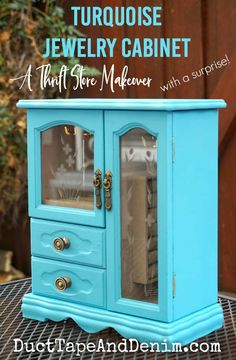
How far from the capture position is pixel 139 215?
5.62ft

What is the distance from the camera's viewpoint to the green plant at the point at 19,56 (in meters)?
2.95

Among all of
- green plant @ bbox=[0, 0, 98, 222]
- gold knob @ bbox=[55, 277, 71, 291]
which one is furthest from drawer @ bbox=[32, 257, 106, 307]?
green plant @ bbox=[0, 0, 98, 222]

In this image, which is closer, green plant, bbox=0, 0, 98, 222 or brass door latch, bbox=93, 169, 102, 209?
brass door latch, bbox=93, 169, 102, 209

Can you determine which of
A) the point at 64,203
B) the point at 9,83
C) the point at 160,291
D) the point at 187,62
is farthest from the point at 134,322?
the point at 9,83

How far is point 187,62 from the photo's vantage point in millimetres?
2502

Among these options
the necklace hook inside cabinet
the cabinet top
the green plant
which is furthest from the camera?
the green plant

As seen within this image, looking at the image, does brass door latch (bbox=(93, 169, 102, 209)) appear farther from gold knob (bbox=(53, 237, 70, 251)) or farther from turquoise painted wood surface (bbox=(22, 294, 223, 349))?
turquoise painted wood surface (bbox=(22, 294, 223, 349))

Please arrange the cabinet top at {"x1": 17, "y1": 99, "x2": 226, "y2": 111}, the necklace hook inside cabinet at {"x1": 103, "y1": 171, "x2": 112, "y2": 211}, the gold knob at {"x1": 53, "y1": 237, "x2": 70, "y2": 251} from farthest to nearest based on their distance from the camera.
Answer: the gold knob at {"x1": 53, "y1": 237, "x2": 70, "y2": 251} → the necklace hook inside cabinet at {"x1": 103, "y1": 171, "x2": 112, "y2": 211} → the cabinet top at {"x1": 17, "y1": 99, "x2": 226, "y2": 111}

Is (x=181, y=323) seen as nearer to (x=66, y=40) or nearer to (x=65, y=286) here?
(x=65, y=286)

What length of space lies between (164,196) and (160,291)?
8.9 inches

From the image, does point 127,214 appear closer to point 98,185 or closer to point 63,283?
point 98,185

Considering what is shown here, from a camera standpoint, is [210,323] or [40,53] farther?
[40,53]

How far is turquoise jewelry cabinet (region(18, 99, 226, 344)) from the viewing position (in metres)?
1.65

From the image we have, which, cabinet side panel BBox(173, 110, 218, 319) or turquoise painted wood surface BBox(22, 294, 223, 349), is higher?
cabinet side panel BBox(173, 110, 218, 319)
